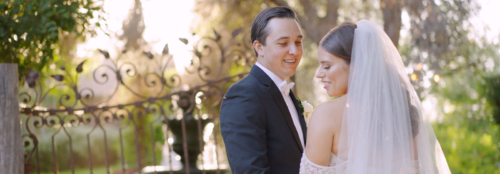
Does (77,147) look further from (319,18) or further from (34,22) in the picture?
(34,22)

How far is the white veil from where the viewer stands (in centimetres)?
203

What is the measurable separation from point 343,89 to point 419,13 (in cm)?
532

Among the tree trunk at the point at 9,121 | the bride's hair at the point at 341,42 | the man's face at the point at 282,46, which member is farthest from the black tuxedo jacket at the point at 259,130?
→ the tree trunk at the point at 9,121

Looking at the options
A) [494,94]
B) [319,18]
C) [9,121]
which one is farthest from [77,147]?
[494,94]

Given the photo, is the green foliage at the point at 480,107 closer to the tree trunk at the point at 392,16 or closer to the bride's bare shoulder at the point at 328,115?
the tree trunk at the point at 392,16

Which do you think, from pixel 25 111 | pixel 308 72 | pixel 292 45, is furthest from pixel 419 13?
pixel 25 111

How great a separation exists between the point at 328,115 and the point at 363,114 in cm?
19

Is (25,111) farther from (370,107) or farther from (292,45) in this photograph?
(370,107)

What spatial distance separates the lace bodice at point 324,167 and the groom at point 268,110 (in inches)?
6.6

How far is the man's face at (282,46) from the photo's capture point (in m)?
2.32

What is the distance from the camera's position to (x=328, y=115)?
2.00 meters

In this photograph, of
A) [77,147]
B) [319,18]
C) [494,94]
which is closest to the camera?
[494,94]

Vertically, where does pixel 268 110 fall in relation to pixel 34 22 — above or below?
below

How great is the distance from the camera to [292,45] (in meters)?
2.34
